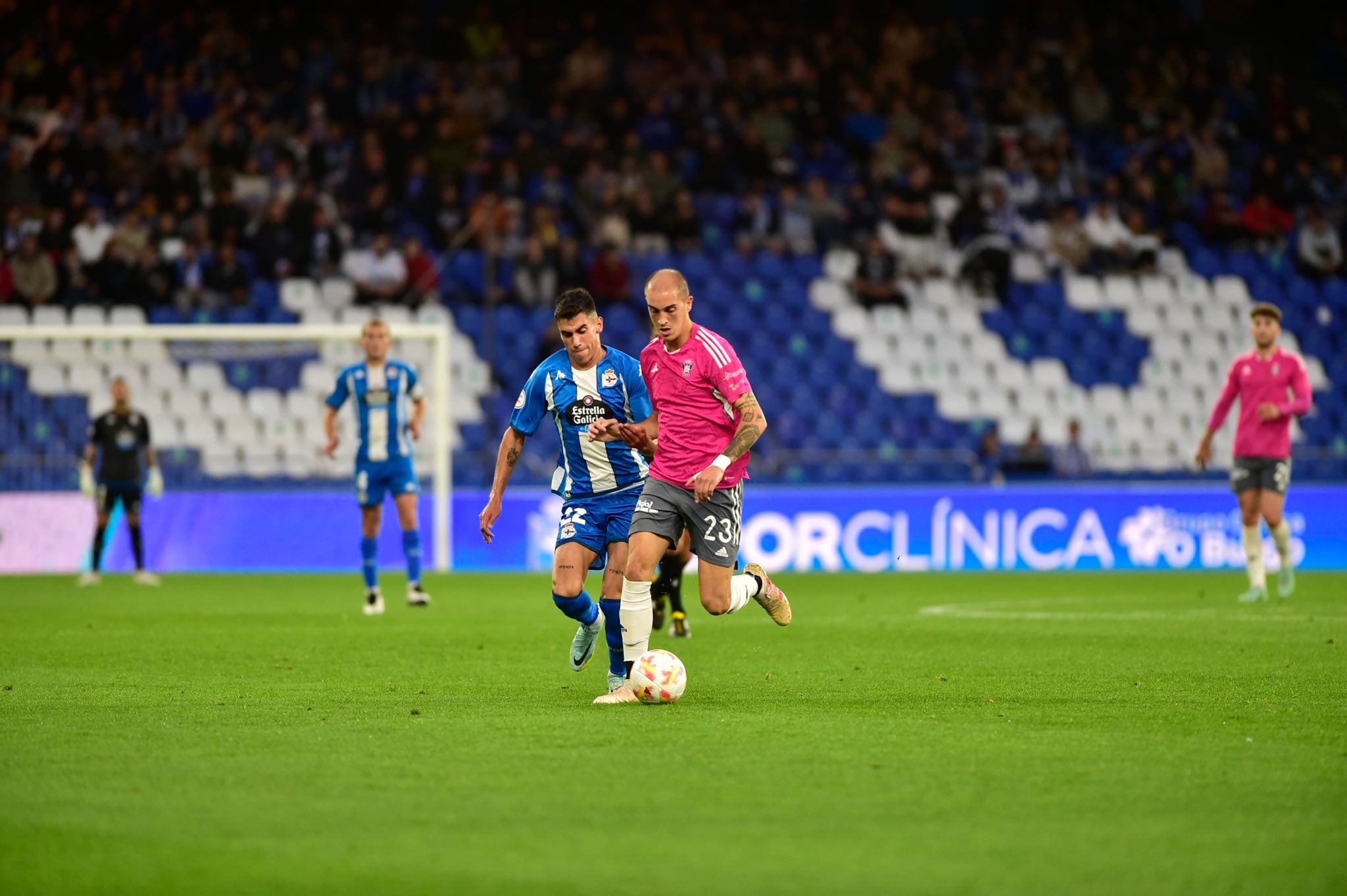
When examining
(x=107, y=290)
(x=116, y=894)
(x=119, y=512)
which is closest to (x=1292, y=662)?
(x=116, y=894)

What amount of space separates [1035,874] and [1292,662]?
5.71 m

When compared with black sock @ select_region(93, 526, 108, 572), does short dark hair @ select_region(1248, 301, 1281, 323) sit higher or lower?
higher

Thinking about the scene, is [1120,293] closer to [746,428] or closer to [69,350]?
[69,350]

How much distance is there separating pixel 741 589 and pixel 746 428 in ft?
2.91

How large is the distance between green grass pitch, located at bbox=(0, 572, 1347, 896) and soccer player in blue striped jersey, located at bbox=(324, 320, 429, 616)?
2.87m

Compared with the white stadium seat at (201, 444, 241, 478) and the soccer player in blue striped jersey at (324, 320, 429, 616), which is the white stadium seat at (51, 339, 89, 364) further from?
the soccer player in blue striped jersey at (324, 320, 429, 616)

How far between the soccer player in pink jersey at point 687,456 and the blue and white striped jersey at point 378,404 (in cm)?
629

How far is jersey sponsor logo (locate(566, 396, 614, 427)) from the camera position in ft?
26.3

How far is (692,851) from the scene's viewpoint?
14.7ft

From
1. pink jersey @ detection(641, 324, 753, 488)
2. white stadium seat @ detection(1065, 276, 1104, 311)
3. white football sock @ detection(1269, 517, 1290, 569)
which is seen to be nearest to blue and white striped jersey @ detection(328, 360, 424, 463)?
pink jersey @ detection(641, 324, 753, 488)

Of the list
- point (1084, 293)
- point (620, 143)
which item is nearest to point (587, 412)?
point (620, 143)

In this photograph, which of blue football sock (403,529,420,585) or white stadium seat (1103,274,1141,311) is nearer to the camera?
blue football sock (403,529,420,585)

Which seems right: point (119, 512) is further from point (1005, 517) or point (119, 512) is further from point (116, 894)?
point (116, 894)

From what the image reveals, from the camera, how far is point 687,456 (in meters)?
7.85
